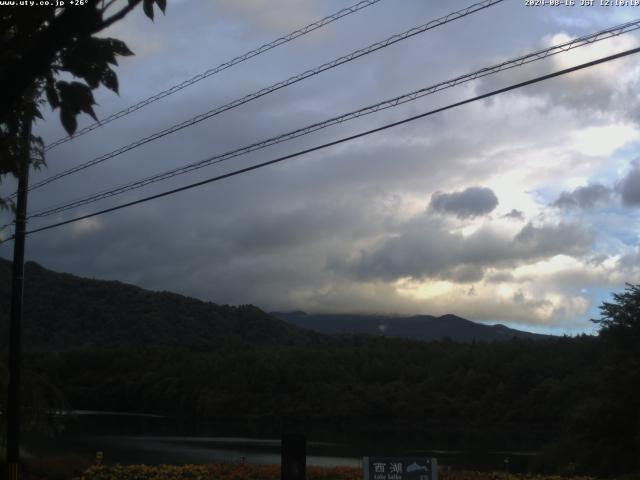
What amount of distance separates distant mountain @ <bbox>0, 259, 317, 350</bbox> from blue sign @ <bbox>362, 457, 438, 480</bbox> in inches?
3886

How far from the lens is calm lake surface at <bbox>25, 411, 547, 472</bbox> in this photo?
34062mm

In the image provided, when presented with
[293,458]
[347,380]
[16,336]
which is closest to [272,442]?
[347,380]

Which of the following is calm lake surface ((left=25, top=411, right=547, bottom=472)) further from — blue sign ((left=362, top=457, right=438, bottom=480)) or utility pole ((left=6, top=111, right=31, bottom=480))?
blue sign ((left=362, top=457, right=438, bottom=480))

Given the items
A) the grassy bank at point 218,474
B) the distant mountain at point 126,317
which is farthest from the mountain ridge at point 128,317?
the grassy bank at point 218,474

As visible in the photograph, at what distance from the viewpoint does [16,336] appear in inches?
656

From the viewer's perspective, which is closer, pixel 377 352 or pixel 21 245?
pixel 21 245

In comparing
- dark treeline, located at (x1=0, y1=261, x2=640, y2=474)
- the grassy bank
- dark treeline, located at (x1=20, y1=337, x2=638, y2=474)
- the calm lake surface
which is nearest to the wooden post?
the grassy bank

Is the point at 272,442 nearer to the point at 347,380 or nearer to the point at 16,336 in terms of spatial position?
the point at 347,380

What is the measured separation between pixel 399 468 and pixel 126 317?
12393 centimetres

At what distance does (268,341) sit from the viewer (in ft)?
455

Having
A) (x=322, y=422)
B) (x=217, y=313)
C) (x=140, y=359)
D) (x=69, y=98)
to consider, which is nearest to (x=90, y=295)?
(x=217, y=313)

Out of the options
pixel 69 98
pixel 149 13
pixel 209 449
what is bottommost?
pixel 209 449

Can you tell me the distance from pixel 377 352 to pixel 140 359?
23.6 meters

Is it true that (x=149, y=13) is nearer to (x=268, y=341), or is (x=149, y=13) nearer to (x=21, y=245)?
(x=21, y=245)
